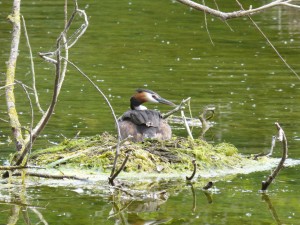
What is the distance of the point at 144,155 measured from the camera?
1187 cm

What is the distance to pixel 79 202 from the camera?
1059 cm

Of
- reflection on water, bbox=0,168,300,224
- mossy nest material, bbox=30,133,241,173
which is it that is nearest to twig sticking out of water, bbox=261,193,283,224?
reflection on water, bbox=0,168,300,224

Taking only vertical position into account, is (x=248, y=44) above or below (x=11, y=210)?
below

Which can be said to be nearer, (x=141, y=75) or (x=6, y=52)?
(x=141, y=75)

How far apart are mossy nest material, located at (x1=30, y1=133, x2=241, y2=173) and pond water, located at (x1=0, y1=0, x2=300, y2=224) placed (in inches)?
18.6

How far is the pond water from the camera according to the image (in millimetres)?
10344

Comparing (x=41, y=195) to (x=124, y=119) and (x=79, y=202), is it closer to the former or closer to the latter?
(x=79, y=202)

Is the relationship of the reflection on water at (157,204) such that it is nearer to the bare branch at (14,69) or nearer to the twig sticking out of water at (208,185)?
the twig sticking out of water at (208,185)

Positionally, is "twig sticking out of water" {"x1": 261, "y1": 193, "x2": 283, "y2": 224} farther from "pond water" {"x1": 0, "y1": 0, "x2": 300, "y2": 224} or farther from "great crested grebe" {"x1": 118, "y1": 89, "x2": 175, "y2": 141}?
"great crested grebe" {"x1": 118, "y1": 89, "x2": 175, "y2": 141}

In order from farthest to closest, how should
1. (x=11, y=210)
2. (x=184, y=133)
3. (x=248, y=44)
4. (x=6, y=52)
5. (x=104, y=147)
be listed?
1. (x=248, y=44)
2. (x=6, y=52)
3. (x=184, y=133)
4. (x=104, y=147)
5. (x=11, y=210)

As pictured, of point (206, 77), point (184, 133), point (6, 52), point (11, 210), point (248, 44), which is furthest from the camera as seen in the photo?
point (248, 44)

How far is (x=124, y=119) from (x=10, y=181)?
2.27m

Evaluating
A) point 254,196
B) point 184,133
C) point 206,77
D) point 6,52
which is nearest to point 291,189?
point 254,196

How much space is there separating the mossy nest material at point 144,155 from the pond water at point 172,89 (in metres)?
0.47
